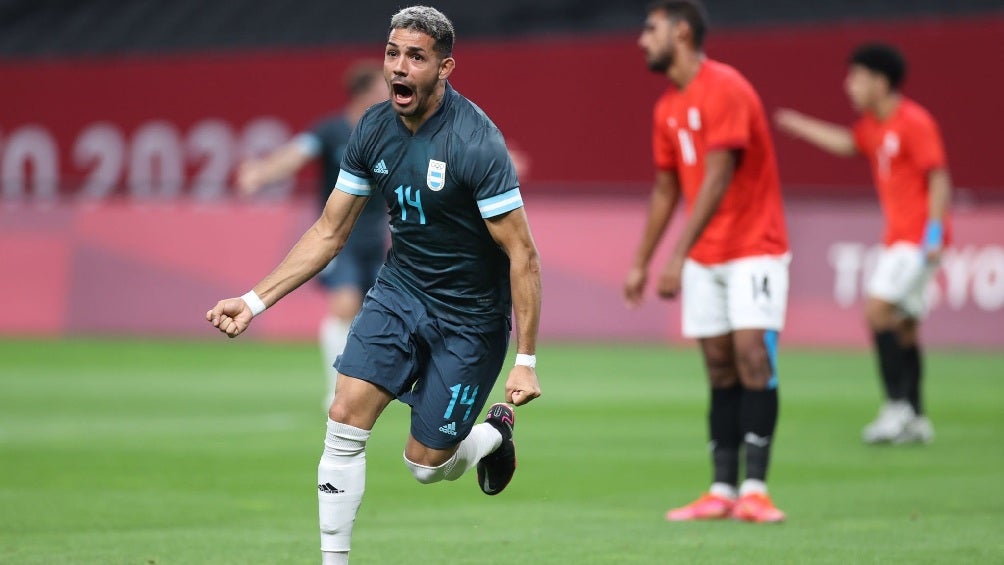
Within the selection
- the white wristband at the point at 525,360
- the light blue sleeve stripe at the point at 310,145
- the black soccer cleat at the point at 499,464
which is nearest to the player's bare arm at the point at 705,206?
the black soccer cleat at the point at 499,464

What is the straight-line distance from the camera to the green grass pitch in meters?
7.47

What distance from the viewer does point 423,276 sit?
6906mm

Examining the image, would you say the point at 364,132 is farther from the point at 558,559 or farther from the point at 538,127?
the point at 538,127

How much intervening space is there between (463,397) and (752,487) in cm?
213

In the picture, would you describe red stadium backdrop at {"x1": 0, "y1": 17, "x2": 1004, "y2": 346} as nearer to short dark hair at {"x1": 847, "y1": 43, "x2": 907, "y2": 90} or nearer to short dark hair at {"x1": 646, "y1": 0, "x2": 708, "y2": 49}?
short dark hair at {"x1": 847, "y1": 43, "x2": 907, "y2": 90}

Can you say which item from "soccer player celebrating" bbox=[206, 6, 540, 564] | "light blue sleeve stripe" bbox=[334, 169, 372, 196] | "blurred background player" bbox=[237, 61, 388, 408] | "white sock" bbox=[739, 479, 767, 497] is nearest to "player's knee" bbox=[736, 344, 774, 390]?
"white sock" bbox=[739, 479, 767, 497]

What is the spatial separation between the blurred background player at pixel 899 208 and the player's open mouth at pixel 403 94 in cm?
595

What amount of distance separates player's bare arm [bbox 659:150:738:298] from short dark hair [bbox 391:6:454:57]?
2214mm

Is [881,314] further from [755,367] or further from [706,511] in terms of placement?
[706,511]

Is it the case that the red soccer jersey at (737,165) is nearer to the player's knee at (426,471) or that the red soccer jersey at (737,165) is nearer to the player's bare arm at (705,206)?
the player's bare arm at (705,206)

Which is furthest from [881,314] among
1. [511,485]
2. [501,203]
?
[501,203]

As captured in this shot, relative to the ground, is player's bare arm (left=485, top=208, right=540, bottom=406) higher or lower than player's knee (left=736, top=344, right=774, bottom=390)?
higher

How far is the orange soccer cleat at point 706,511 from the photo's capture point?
8.45 meters

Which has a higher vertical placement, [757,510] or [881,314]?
[881,314]
